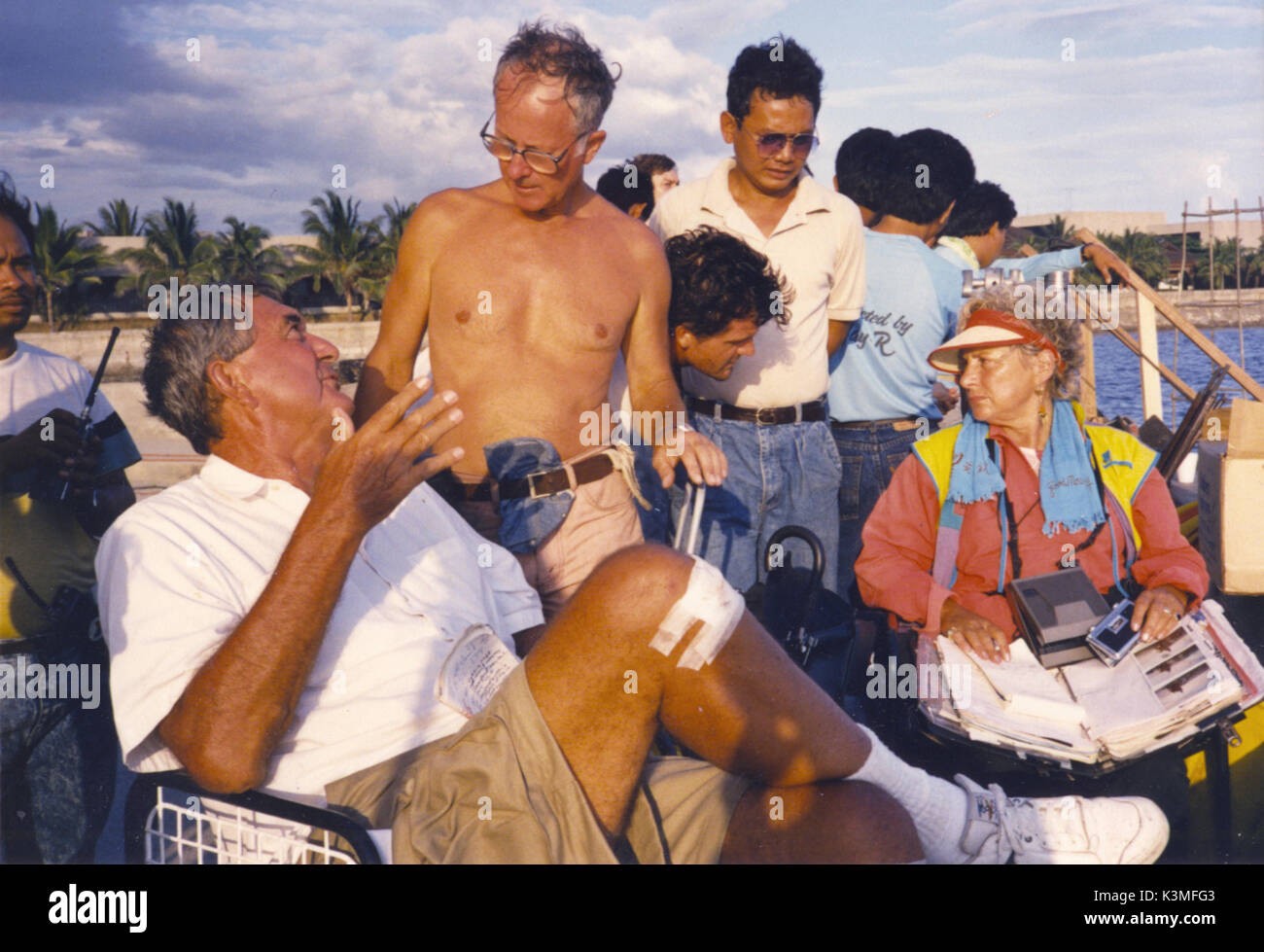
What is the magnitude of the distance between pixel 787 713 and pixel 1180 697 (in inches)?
42.9

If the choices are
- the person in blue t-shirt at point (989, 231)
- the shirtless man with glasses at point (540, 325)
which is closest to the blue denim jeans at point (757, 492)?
the shirtless man with glasses at point (540, 325)

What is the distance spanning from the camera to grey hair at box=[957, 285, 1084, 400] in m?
3.07

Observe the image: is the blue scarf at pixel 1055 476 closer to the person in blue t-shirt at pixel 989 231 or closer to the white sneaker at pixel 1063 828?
the white sneaker at pixel 1063 828

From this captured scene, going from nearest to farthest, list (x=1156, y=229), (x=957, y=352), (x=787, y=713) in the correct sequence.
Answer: (x=787, y=713), (x=957, y=352), (x=1156, y=229)

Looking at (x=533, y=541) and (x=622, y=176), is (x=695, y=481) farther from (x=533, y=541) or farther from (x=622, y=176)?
(x=622, y=176)

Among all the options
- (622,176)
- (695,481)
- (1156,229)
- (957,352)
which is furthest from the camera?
(1156,229)

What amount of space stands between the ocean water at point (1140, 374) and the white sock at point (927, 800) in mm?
4505

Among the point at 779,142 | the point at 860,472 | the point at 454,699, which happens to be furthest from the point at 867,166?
the point at 454,699

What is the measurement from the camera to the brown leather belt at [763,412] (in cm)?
366

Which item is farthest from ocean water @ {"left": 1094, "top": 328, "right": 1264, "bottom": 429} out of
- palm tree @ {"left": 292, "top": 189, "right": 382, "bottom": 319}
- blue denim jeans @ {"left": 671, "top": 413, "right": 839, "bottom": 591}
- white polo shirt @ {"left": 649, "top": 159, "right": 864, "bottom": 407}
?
palm tree @ {"left": 292, "top": 189, "right": 382, "bottom": 319}

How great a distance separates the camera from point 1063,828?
2.36 meters

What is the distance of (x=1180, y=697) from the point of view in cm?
243

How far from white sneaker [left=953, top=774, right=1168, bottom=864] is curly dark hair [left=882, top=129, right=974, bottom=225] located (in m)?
2.49
